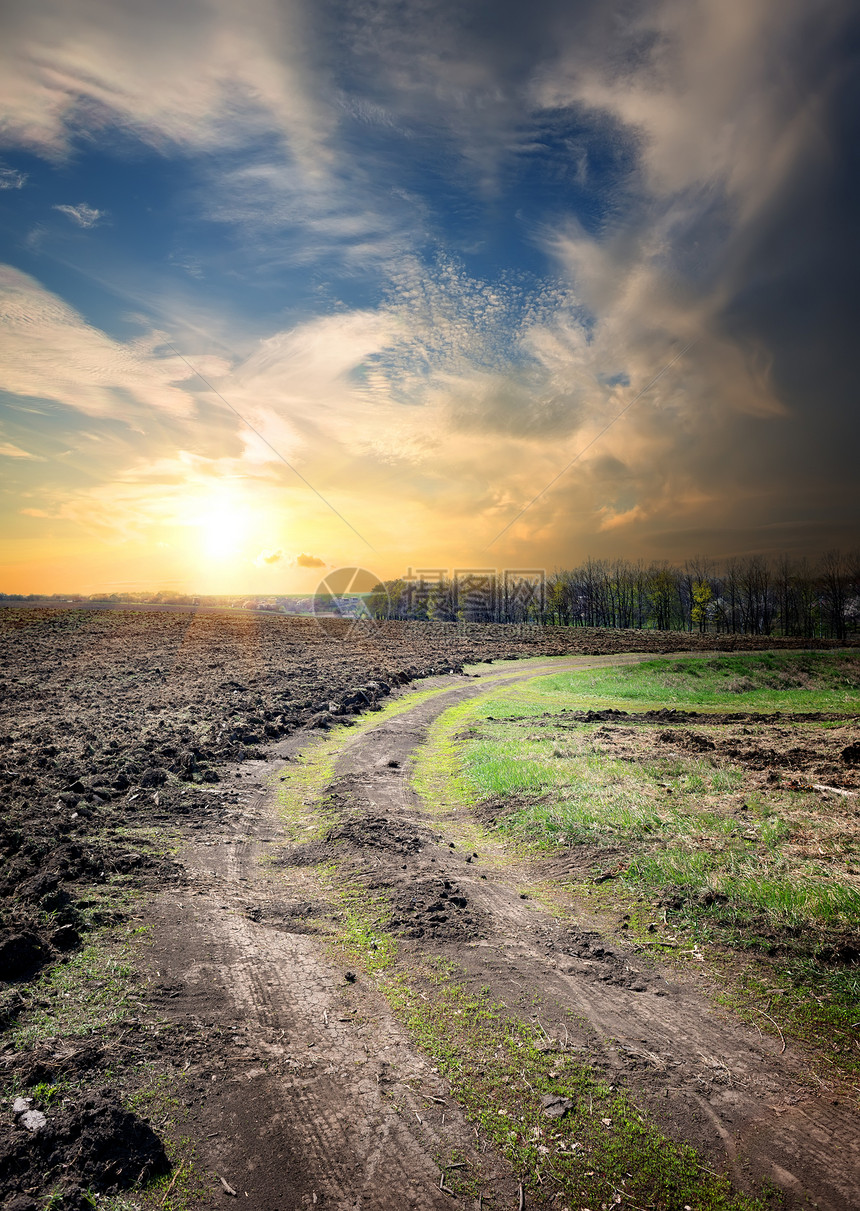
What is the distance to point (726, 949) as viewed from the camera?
7059 mm

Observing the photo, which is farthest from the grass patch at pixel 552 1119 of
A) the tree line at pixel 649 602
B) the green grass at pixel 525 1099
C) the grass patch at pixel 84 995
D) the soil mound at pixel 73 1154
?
the tree line at pixel 649 602

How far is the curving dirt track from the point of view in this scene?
164 inches

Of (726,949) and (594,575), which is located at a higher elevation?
(594,575)

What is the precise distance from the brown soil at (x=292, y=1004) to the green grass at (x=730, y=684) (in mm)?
21210

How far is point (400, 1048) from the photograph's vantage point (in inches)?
212

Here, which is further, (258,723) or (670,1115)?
(258,723)

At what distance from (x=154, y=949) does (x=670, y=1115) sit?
5.71 metres

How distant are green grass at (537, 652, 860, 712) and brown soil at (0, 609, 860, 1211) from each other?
21.2 meters

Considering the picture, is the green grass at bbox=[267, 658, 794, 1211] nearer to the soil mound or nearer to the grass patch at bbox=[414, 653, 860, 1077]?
the grass patch at bbox=[414, 653, 860, 1077]

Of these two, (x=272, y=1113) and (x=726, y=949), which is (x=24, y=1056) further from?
(x=726, y=949)

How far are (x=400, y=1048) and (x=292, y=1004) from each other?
1.30 metres

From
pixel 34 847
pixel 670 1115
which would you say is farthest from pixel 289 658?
pixel 670 1115

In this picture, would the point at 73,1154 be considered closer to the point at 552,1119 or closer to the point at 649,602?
the point at 552,1119

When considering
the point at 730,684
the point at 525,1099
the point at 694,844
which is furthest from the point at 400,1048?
the point at 730,684
